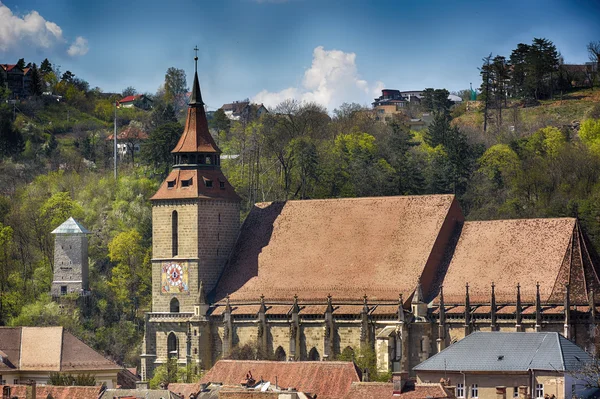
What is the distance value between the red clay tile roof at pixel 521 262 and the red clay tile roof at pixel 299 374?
41.6ft

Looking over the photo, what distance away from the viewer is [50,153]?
154 m

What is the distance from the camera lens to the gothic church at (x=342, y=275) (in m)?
84.0

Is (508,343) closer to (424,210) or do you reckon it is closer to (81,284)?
(424,210)

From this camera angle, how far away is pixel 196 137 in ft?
315

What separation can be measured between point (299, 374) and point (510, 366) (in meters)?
8.57

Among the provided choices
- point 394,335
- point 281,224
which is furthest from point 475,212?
point 394,335

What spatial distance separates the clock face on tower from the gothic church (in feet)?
0.23

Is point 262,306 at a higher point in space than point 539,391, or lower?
higher

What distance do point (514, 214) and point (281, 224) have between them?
1707cm

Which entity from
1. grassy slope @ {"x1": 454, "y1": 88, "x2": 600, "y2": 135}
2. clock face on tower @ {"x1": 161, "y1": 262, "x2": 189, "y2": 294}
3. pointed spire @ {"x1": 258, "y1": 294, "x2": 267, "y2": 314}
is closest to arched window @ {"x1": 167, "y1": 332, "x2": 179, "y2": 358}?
clock face on tower @ {"x1": 161, "y1": 262, "x2": 189, "y2": 294}

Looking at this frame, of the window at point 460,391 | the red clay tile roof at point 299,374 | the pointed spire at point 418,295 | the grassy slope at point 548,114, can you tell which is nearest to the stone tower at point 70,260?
the pointed spire at point 418,295

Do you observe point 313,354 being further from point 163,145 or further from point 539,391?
point 163,145

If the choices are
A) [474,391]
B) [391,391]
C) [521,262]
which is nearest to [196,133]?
[521,262]

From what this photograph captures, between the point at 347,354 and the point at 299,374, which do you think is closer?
the point at 299,374
